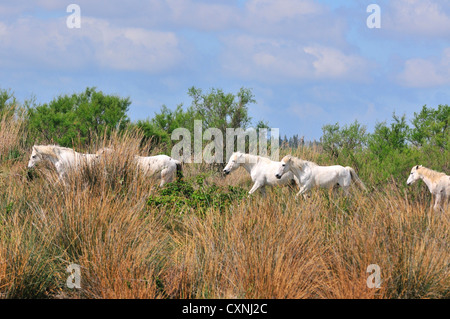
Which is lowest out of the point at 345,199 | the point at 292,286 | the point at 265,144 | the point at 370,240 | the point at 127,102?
the point at 292,286

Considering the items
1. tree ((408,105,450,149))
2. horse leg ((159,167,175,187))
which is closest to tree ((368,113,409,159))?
tree ((408,105,450,149))

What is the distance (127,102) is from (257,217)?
620 inches

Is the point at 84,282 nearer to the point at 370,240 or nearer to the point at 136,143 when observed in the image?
the point at 370,240

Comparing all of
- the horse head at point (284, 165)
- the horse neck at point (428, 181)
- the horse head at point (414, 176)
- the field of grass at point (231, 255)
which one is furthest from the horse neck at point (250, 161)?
the field of grass at point (231, 255)

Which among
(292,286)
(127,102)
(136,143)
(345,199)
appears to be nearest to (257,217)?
(292,286)

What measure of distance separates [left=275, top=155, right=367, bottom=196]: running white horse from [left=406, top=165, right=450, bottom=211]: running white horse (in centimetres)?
129

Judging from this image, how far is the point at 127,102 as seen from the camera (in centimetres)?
2209

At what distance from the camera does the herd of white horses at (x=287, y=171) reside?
40.9ft

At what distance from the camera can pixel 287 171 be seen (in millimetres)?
13773

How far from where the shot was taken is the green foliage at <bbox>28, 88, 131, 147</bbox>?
18891 mm

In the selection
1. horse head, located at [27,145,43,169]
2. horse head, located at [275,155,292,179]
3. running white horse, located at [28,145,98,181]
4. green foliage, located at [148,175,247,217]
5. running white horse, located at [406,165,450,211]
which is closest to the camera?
green foliage, located at [148,175,247,217]

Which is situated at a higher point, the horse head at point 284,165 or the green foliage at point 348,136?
the green foliage at point 348,136

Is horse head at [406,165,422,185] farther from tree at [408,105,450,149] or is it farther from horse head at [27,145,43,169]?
horse head at [27,145,43,169]

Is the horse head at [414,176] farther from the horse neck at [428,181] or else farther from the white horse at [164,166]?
the white horse at [164,166]
